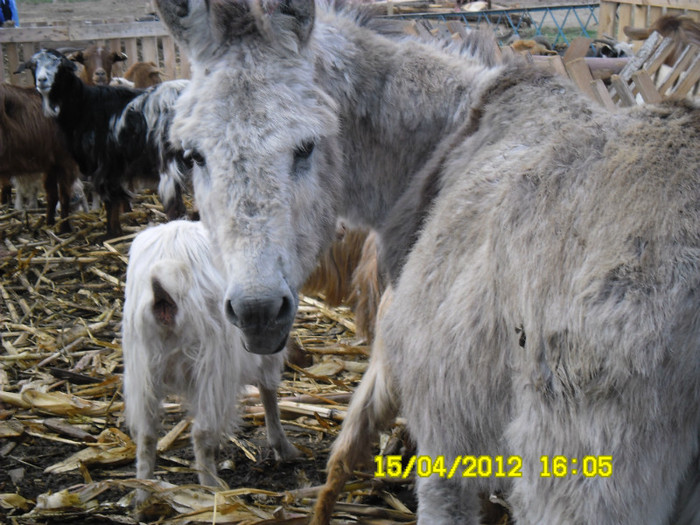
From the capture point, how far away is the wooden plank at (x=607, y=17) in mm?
9359

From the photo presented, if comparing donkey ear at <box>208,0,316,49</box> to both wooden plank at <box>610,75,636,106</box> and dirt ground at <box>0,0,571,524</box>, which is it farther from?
wooden plank at <box>610,75,636,106</box>

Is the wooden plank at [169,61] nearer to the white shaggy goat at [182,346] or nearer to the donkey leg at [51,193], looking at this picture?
the donkey leg at [51,193]

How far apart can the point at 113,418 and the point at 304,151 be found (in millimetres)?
2997

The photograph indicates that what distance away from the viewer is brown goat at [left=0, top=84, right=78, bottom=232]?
8.74 metres

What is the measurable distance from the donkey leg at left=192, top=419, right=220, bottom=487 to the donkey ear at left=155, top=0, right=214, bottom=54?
203 cm

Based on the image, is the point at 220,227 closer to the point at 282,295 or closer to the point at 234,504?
the point at 282,295

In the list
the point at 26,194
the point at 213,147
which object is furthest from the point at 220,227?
the point at 26,194

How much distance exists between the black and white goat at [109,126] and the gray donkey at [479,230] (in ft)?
20.8

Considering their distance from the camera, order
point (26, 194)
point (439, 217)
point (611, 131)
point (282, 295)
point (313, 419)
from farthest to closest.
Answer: point (26, 194) → point (313, 419) → point (439, 217) → point (282, 295) → point (611, 131)

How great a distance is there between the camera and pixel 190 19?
205cm

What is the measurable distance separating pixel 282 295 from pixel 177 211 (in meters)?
6.32

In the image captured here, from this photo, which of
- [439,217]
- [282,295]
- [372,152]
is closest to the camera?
[282,295]

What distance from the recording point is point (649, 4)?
24.5ft

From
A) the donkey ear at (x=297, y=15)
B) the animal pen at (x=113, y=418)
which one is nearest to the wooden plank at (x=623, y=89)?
the animal pen at (x=113, y=418)
